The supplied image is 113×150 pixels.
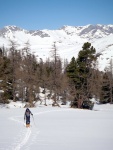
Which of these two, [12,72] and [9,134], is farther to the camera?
[12,72]

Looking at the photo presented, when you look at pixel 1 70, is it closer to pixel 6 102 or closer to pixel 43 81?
pixel 6 102

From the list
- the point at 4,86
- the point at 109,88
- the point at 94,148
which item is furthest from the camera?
the point at 109,88

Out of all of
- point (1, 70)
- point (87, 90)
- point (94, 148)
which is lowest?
point (94, 148)

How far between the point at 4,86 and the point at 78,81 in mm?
12644

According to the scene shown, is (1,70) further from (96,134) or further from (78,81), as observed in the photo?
(96,134)

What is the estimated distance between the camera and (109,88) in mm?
62281

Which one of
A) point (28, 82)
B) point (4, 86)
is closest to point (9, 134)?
point (4, 86)

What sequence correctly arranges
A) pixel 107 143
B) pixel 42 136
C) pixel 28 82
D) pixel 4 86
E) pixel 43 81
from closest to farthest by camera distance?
pixel 107 143 → pixel 42 136 → pixel 4 86 → pixel 28 82 → pixel 43 81

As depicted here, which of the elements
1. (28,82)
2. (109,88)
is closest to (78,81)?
(28,82)

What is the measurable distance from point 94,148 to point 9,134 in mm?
6379

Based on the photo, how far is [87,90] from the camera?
4391cm

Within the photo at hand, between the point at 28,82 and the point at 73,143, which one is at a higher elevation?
the point at 28,82

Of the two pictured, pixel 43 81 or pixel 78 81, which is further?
pixel 43 81

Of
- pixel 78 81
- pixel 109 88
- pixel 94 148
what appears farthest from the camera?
pixel 109 88
